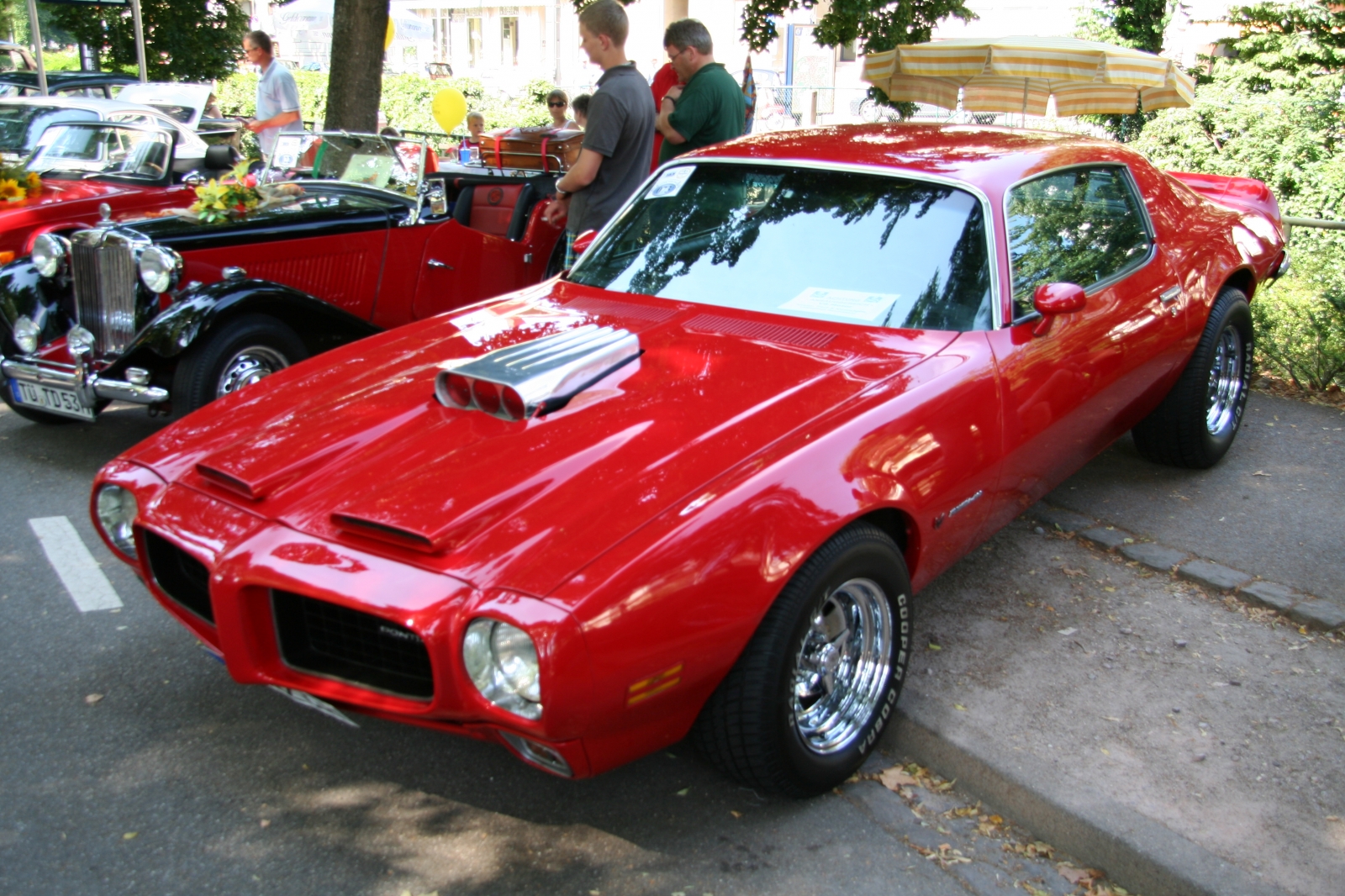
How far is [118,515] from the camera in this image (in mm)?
2980

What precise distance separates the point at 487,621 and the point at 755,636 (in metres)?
0.67

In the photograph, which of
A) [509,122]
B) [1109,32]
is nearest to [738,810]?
[1109,32]

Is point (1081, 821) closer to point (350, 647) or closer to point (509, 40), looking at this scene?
point (350, 647)

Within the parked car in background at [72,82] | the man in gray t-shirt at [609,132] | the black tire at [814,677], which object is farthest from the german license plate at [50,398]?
the parked car in background at [72,82]

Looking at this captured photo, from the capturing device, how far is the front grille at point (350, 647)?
2.45 metres

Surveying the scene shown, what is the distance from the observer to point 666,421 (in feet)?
9.18

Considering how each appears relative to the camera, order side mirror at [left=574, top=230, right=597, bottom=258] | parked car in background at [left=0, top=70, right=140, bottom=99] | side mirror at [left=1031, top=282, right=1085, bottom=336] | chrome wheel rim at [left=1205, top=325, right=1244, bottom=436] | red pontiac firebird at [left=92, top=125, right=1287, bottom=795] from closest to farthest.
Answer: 1. red pontiac firebird at [left=92, top=125, right=1287, bottom=795]
2. side mirror at [left=1031, top=282, right=1085, bottom=336]
3. side mirror at [left=574, top=230, right=597, bottom=258]
4. chrome wheel rim at [left=1205, top=325, right=1244, bottom=436]
5. parked car in background at [left=0, top=70, right=140, bottom=99]

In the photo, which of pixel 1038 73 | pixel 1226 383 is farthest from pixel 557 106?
pixel 1226 383

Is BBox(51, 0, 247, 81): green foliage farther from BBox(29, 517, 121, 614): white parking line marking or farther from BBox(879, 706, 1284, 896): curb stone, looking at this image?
BBox(879, 706, 1284, 896): curb stone

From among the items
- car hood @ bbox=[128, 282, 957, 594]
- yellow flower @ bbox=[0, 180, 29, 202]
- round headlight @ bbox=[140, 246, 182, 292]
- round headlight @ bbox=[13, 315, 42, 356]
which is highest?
yellow flower @ bbox=[0, 180, 29, 202]

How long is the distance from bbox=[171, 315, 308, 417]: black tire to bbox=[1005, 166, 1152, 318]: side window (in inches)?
131

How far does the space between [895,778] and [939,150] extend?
→ 2.23 metres

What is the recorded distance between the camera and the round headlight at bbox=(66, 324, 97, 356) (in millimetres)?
5383

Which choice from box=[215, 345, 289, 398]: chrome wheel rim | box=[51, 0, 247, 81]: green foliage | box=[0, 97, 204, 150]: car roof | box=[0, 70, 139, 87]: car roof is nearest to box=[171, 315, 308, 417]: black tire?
box=[215, 345, 289, 398]: chrome wheel rim
